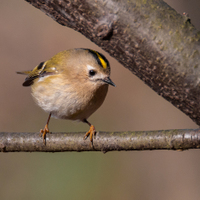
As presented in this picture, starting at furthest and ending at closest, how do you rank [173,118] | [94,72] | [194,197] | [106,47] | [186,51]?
[173,118], [194,197], [94,72], [106,47], [186,51]

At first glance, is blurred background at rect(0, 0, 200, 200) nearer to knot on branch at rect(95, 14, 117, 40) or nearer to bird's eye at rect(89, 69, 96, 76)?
bird's eye at rect(89, 69, 96, 76)

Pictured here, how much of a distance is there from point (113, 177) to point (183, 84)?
3.39 m

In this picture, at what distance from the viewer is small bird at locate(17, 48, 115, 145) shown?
2.30 m

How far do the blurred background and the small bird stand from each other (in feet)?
6.68

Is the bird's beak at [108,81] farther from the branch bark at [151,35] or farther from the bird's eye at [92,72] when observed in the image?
the branch bark at [151,35]

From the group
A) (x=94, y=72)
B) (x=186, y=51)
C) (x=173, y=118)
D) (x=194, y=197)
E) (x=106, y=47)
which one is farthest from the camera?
(x=173, y=118)

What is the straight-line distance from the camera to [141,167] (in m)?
4.77

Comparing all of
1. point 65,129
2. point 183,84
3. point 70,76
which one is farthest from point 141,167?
point 183,84

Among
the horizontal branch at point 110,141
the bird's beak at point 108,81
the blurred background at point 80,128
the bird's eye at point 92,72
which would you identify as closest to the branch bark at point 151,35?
the horizontal branch at point 110,141

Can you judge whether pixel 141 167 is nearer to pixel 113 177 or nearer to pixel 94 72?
pixel 113 177

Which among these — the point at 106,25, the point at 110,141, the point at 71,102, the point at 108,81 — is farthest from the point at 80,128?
the point at 106,25

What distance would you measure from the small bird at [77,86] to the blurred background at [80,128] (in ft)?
6.68

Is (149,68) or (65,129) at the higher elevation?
(149,68)

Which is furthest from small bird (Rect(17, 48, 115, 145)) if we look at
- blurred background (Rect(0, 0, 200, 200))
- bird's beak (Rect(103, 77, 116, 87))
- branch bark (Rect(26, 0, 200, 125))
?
blurred background (Rect(0, 0, 200, 200))
